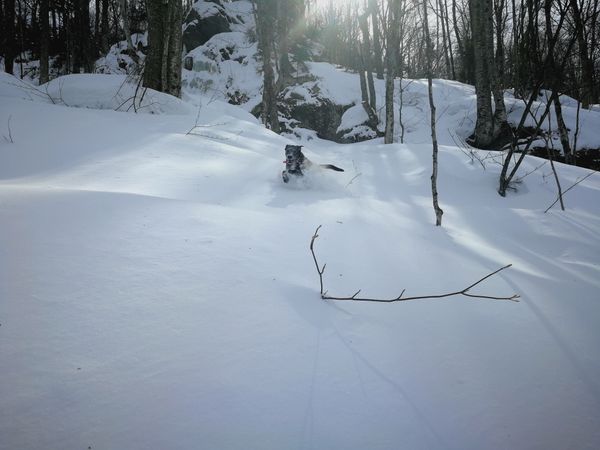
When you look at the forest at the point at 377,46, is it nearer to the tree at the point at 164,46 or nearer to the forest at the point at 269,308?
the tree at the point at 164,46

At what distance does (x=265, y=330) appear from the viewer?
36.7 inches

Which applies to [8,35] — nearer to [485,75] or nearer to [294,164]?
[294,164]

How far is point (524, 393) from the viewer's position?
84cm

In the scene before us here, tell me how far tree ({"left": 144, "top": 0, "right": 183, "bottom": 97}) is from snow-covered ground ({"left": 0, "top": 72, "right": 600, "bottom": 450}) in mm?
3588

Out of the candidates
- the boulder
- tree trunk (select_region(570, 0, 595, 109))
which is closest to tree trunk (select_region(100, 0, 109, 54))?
the boulder

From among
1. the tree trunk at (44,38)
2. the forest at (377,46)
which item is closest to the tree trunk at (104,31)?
the forest at (377,46)

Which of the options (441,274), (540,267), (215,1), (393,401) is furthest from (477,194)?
(215,1)

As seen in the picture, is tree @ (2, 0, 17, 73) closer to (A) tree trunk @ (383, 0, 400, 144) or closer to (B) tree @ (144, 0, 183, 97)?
(B) tree @ (144, 0, 183, 97)

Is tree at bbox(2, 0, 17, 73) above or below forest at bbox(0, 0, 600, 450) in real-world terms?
above

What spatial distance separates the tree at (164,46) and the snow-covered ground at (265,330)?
141 inches

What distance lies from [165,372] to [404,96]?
1445 cm

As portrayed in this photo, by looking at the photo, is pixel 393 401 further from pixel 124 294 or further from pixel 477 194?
pixel 477 194

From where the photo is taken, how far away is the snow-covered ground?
0.67 m

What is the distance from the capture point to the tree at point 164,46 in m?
4.78
